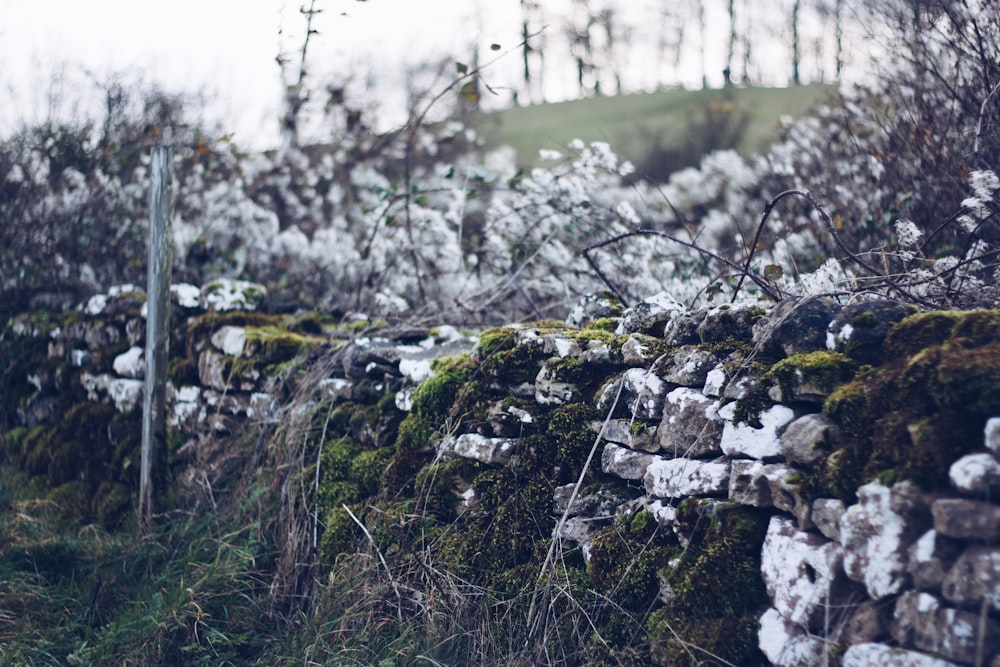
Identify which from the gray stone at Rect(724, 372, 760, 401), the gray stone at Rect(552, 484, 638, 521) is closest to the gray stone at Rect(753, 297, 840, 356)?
the gray stone at Rect(724, 372, 760, 401)

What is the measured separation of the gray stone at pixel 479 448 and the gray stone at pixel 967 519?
1707 millimetres

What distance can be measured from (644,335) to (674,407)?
0.53 meters

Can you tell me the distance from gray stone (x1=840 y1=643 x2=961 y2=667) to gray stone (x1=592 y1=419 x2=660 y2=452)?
983 millimetres

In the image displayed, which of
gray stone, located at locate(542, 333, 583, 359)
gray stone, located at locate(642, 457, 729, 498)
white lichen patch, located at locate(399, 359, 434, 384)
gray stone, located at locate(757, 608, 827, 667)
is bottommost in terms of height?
gray stone, located at locate(757, 608, 827, 667)

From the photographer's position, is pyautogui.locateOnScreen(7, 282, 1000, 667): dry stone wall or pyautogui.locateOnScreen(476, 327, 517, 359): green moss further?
pyautogui.locateOnScreen(476, 327, 517, 359): green moss

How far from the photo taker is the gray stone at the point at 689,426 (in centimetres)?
254

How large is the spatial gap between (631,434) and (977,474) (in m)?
1.23

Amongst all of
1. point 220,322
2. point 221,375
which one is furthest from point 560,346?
point 220,322

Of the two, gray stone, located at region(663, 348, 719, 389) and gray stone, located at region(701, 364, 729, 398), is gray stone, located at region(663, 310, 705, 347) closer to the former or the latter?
gray stone, located at region(663, 348, 719, 389)

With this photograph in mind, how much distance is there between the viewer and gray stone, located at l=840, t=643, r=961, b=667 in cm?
172

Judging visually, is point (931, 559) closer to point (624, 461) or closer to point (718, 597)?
point (718, 597)

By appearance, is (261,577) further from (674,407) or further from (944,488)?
(944,488)

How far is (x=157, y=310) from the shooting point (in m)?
4.74

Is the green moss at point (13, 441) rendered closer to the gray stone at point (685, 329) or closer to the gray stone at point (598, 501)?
the gray stone at point (598, 501)
